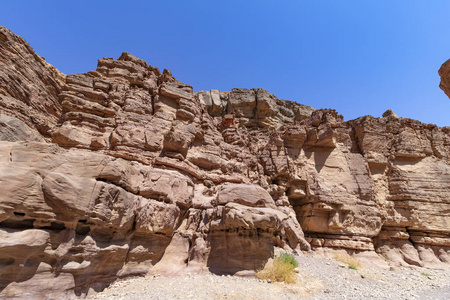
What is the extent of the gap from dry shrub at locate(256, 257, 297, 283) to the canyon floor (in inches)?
11.1

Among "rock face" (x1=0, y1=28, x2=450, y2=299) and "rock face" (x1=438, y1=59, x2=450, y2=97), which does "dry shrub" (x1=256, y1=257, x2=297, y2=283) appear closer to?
"rock face" (x1=0, y1=28, x2=450, y2=299)

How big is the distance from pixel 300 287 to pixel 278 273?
0.80 m

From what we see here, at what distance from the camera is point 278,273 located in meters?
7.87

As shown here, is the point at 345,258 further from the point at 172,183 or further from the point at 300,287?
the point at 172,183

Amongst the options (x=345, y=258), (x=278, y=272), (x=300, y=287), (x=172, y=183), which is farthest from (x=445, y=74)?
(x=345, y=258)

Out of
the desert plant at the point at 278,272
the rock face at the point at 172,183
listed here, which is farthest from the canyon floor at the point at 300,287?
the rock face at the point at 172,183

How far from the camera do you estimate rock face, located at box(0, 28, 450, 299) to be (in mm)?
5477

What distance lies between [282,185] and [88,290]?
12210 mm

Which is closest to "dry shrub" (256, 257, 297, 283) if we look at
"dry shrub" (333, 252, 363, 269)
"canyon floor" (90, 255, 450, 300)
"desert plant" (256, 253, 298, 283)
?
"desert plant" (256, 253, 298, 283)

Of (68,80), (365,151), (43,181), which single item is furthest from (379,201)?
(68,80)

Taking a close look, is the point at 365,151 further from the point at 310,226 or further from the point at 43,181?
the point at 43,181

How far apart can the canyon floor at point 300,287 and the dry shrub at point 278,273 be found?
281 millimetres

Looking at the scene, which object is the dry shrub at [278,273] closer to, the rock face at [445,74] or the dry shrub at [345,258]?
the dry shrub at [345,258]

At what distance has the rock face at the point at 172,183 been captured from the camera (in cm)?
548
